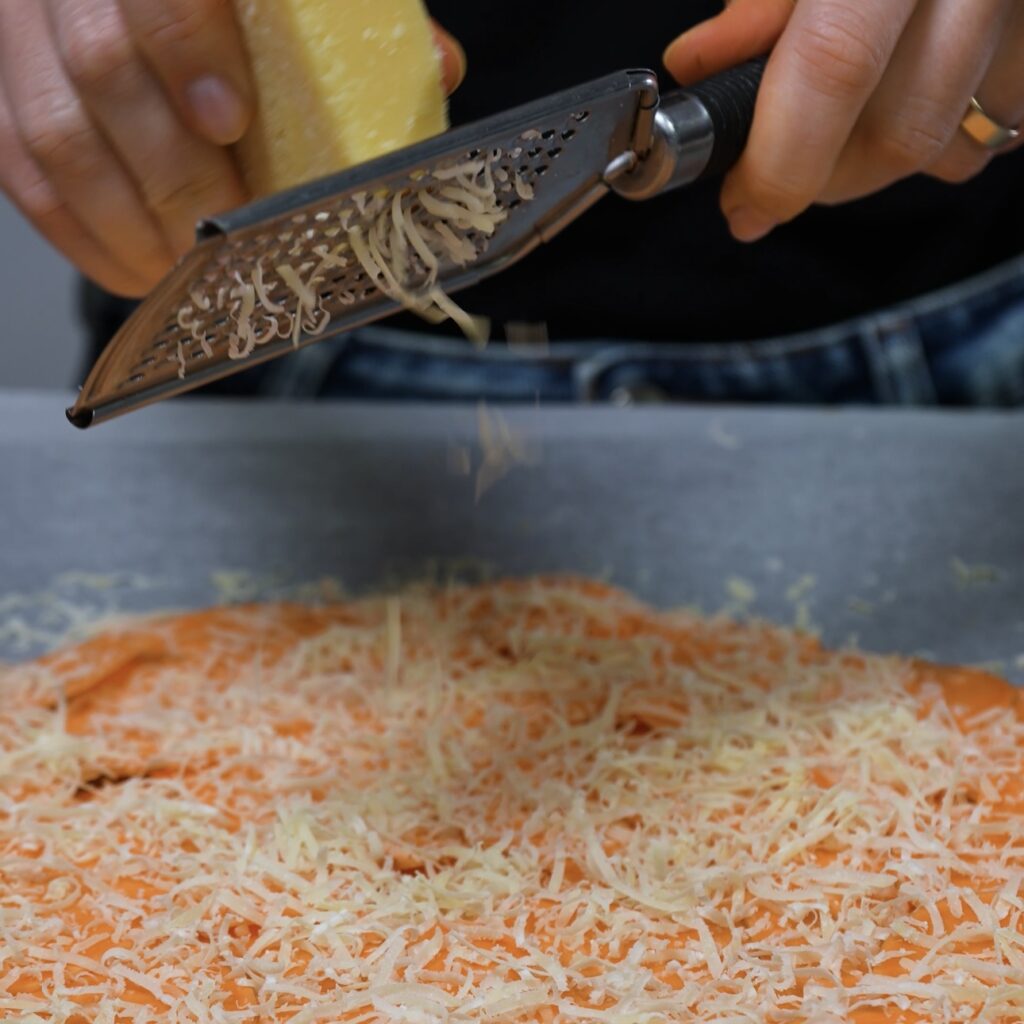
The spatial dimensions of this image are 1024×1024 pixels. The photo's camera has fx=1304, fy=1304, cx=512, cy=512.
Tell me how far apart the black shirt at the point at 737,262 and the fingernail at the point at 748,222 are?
17.7 inches

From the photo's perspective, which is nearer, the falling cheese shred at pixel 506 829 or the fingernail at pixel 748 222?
the falling cheese shred at pixel 506 829

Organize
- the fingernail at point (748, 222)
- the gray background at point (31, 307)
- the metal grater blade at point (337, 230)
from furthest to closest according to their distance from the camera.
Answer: the gray background at point (31, 307), the fingernail at point (748, 222), the metal grater blade at point (337, 230)

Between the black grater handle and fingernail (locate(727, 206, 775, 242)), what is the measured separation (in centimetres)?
7

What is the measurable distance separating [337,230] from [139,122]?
0.52ft

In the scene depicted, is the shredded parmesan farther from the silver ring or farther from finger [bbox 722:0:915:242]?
the silver ring

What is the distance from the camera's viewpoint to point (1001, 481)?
1.21 meters

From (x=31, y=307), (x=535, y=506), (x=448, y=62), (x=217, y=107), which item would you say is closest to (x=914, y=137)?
(x=448, y=62)

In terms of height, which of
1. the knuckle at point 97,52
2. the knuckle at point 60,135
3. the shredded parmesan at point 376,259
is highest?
the knuckle at point 97,52

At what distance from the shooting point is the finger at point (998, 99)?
0.82 meters

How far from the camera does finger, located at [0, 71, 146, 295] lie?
820 millimetres

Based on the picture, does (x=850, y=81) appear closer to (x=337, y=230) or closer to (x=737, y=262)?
(x=337, y=230)

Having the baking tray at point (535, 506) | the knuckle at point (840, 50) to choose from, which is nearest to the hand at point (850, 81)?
the knuckle at point (840, 50)

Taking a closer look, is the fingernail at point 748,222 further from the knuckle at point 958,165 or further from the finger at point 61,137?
the finger at point 61,137

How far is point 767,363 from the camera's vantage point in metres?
1.35
